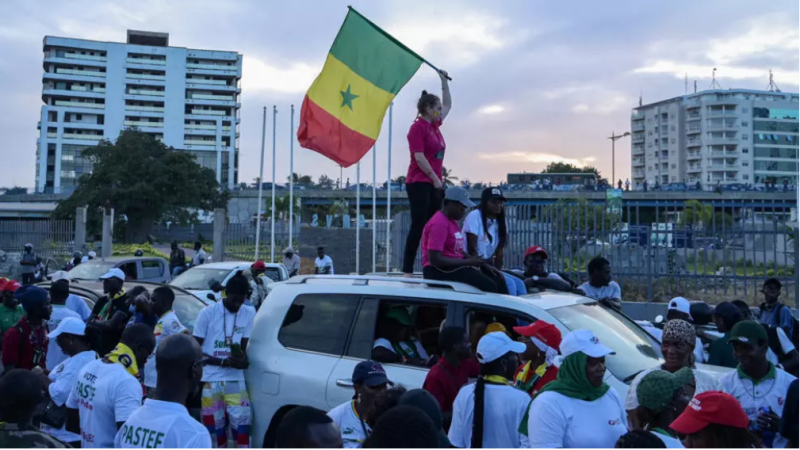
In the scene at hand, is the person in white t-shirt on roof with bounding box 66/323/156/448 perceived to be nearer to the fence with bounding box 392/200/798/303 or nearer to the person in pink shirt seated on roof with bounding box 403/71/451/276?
the person in pink shirt seated on roof with bounding box 403/71/451/276

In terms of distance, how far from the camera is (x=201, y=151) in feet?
340

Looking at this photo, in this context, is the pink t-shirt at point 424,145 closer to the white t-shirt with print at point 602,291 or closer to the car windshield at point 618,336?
the white t-shirt with print at point 602,291

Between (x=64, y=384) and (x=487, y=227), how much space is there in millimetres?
3594

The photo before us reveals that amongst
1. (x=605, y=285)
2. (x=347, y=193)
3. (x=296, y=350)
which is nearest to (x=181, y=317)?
(x=296, y=350)

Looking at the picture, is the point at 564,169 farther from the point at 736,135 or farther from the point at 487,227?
the point at 487,227

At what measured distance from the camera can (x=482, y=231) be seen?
6684 millimetres

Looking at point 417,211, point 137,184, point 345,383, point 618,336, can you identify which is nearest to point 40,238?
point 417,211

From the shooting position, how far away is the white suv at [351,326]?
5188 mm

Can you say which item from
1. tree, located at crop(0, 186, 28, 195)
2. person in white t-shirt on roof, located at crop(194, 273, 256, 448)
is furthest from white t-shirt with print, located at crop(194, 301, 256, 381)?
tree, located at crop(0, 186, 28, 195)

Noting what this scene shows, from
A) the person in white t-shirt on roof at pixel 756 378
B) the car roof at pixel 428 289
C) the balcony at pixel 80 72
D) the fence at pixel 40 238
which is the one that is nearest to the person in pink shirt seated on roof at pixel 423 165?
the car roof at pixel 428 289

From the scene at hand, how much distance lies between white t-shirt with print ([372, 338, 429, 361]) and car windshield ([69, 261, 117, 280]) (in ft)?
38.7

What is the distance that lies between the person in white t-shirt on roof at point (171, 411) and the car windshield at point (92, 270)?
43.3 ft

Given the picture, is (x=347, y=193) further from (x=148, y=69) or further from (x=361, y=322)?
(x=361, y=322)

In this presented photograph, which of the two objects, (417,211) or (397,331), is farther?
(417,211)
